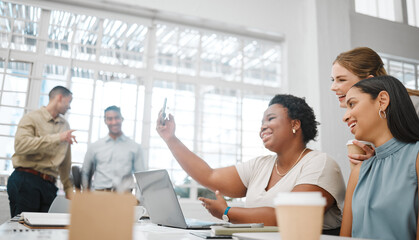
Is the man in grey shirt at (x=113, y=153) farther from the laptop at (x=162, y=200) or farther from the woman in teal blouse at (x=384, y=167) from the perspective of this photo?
the woman in teal blouse at (x=384, y=167)

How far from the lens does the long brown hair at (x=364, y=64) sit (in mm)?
1773

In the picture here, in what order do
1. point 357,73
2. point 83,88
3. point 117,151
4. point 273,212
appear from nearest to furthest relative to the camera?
point 273,212, point 357,73, point 117,151, point 83,88

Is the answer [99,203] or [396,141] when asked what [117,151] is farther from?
[99,203]

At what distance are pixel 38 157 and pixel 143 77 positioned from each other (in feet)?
5.28

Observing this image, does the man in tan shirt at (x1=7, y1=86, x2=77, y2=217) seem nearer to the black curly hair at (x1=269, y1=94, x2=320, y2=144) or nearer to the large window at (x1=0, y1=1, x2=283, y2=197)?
the large window at (x1=0, y1=1, x2=283, y2=197)

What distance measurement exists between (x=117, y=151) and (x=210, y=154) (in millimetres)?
1224

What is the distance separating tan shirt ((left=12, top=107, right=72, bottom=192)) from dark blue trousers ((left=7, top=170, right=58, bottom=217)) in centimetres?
9

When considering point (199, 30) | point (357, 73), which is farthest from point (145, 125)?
point (357, 73)

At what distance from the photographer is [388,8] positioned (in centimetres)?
542

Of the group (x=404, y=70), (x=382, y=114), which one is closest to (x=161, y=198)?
(x=382, y=114)

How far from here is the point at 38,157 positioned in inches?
120

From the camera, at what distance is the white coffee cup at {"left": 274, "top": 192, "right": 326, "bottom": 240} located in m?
0.48

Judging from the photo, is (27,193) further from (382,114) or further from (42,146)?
(382,114)

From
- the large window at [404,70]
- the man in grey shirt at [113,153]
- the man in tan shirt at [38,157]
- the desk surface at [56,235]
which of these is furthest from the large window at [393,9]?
the desk surface at [56,235]
